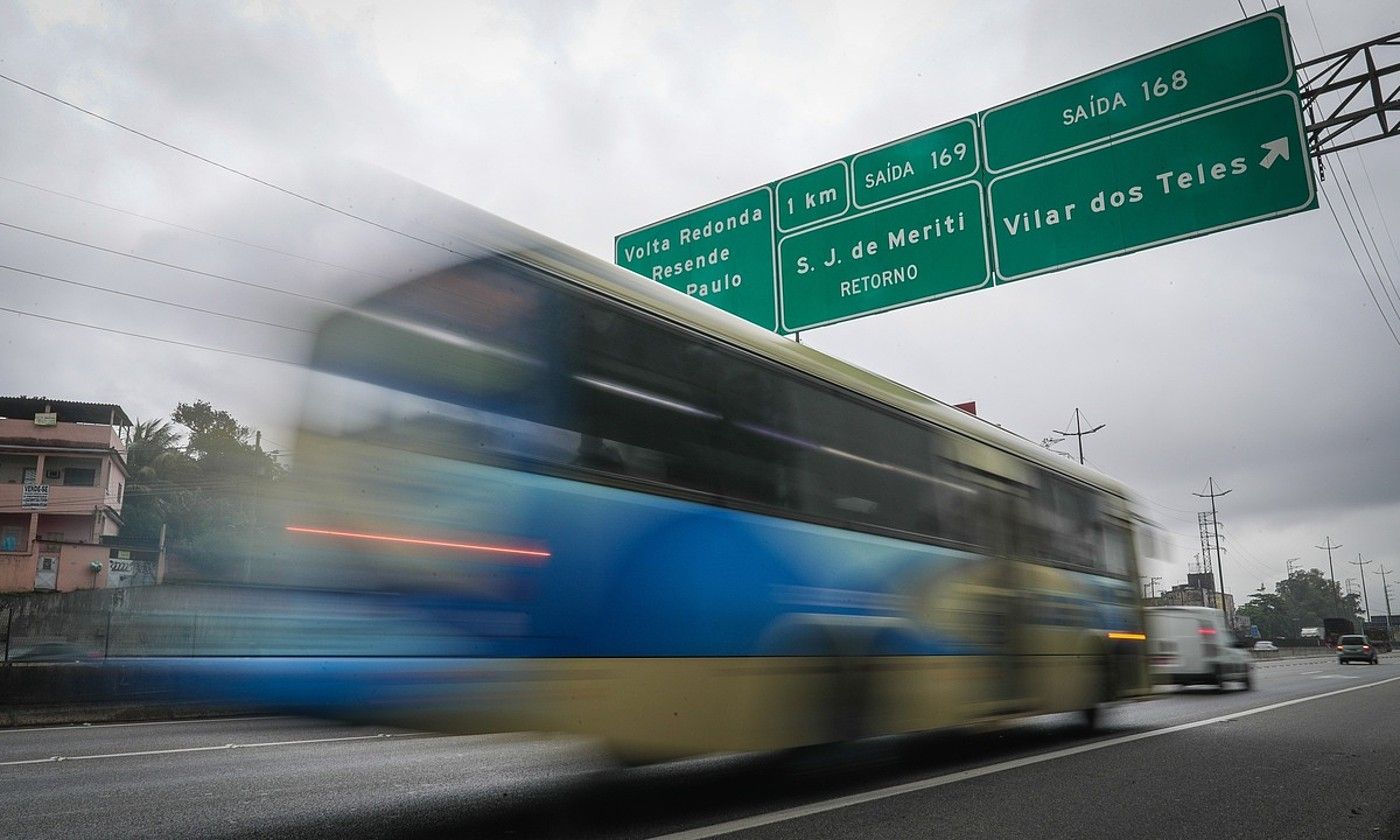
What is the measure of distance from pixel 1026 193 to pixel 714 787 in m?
7.23

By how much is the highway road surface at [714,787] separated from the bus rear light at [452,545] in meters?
0.83

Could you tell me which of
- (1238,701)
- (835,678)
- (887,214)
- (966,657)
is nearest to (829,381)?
(835,678)

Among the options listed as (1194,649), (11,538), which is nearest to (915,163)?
(1194,649)

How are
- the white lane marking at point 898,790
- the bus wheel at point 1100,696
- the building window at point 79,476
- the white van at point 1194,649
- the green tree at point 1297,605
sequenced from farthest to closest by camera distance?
the green tree at point 1297,605 → the building window at point 79,476 → the white van at point 1194,649 → the bus wheel at point 1100,696 → the white lane marking at point 898,790

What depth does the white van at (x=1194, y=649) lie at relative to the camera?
18984mm

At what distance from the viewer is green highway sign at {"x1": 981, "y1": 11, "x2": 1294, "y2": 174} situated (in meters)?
9.39

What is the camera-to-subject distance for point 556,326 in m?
4.78

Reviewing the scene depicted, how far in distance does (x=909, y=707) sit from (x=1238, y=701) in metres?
11.4

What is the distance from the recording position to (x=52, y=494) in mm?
28062

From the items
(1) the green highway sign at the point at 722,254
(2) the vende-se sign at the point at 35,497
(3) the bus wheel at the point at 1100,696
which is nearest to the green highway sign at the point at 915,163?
(1) the green highway sign at the point at 722,254

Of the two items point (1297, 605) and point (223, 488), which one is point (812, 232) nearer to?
point (223, 488)

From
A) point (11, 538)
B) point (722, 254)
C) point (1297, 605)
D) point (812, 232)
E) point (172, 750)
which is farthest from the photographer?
point (1297, 605)

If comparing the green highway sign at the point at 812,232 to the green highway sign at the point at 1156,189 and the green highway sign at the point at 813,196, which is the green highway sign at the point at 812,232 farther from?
the green highway sign at the point at 1156,189

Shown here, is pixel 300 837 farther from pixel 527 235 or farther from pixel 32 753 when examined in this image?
pixel 32 753
